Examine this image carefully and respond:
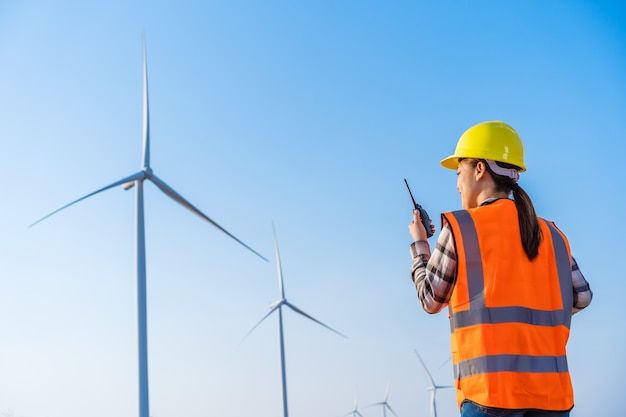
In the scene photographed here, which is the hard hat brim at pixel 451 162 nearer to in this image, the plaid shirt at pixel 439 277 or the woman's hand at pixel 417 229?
the woman's hand at pixel 417 229

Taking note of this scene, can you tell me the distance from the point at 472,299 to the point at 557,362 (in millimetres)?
629

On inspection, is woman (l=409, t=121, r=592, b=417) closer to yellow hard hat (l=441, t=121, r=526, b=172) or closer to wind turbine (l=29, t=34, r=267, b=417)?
yellow hard hat (l=441, t=121, r=526, b=172)

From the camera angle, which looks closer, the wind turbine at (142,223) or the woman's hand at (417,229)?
the woman's hand at (417,229)

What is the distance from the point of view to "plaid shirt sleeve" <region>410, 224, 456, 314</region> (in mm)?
4637

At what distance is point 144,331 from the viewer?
24859mm

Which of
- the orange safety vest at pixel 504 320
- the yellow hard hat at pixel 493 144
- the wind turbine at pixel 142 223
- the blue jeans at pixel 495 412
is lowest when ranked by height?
the blue jeans at pixel 495 412

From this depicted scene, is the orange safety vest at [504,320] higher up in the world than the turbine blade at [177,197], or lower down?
lower down

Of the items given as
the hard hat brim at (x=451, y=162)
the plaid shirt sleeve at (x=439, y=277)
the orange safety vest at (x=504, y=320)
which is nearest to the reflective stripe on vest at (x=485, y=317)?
the orange safety vest at (x=504, y=320)

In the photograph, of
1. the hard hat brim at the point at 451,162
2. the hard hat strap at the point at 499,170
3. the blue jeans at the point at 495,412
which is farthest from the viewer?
the hard hat brim at the point at 451,162

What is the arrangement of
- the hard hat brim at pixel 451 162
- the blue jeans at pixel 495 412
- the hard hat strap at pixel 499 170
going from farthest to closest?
the hard hat brim at pixel 451 162 < the hard hat strap at pixel 499 170 < the blue jeans at pixel 495 412

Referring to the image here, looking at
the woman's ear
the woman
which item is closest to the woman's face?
the woman's ear

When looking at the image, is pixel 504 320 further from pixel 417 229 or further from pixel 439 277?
pixel 417 229

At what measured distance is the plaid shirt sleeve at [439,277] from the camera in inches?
183

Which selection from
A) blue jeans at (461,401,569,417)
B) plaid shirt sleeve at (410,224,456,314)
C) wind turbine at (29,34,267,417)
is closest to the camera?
blue jeans at (461,401,569,417)
